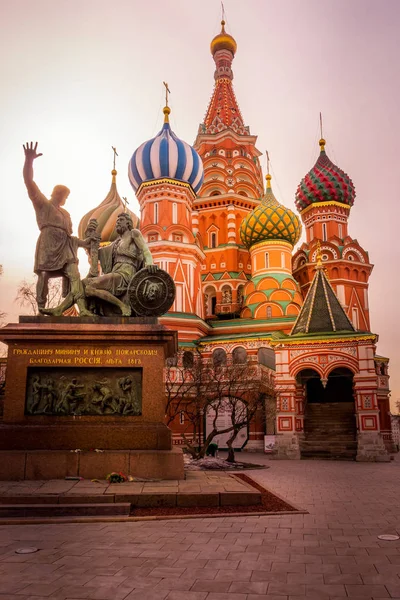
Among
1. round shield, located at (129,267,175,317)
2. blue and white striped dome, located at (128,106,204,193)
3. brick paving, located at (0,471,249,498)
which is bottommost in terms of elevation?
brick paving, located at (0,471,249,498)

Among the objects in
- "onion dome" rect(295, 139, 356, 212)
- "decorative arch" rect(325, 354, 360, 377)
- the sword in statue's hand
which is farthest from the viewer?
"onion dome" rect(295, 139, 356, 212)

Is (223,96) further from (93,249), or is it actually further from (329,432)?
(93,249)

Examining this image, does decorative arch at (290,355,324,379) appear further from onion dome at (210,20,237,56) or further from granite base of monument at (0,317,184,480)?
onion dome at (210,20,237,56)

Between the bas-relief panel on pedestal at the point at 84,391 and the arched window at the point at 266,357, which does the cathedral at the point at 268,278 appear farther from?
the bas-relief panel on pedestal at the point at 84,391

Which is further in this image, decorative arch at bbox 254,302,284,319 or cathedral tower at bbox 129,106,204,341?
cathedral tower at bbox 129,106,204,341

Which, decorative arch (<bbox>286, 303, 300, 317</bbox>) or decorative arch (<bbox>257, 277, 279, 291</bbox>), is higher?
decorative arch (<bbox>257, 277, 279, 291</bbox>)

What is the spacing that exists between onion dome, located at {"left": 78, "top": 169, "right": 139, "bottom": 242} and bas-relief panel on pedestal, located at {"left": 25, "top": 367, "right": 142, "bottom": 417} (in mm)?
30613

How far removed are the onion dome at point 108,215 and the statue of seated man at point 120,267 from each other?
28819 millimetres

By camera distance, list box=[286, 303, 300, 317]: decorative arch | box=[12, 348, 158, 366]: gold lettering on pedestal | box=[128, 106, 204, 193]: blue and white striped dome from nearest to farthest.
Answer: box=[12, 348, 158, 366]: gold lettering on pedestal < box=[286, 303, 300, 317]: decorative arch < box=[128, 106, 204, 193]: blue and white striped dome

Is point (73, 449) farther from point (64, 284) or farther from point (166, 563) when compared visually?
point (166, 563)

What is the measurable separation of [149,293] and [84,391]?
206 cm

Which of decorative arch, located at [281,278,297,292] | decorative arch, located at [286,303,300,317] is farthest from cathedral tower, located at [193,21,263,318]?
decorative arch, located at [286,303,300,317]

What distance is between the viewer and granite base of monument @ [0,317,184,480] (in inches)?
340

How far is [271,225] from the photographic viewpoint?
1550 inches
